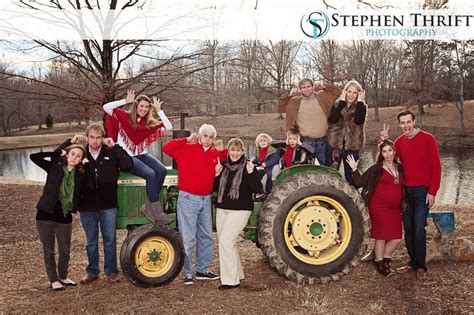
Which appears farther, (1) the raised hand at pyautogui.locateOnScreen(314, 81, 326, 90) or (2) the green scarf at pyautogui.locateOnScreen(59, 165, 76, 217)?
(1) the raised hand at pyautogui.locateOnScreen(314, 81, 326, 90)

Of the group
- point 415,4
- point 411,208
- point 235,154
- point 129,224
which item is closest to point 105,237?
point 129,224

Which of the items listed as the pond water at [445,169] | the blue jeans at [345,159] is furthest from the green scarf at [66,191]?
the pond water at [445,169]

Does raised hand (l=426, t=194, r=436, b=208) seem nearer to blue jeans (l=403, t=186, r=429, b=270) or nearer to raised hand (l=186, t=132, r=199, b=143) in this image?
blue jeans (l=403, t=186, r=429, b=270)

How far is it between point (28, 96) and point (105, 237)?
3913mm

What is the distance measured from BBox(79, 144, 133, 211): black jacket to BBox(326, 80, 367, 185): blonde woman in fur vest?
221cm

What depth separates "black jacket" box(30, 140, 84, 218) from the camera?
4.23m

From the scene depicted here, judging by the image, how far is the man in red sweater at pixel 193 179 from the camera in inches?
170

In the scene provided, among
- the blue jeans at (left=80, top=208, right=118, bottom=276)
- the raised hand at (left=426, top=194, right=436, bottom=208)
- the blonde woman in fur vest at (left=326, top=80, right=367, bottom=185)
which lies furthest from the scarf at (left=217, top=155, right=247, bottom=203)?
the raised hand at (left=426, top=194, right=436, bottom=208)

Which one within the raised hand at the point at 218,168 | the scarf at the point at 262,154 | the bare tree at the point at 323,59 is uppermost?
the bare tree at the point at 323,59

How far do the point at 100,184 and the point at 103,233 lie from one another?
51 cm

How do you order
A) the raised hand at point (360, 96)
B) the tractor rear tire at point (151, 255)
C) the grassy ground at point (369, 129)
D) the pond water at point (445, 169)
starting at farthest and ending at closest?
the grassy ground at point (369, 129) < the pond water at point (445, 169) < the raised hand at point (360, 96) < the tractor rear tire at point (151, 255)

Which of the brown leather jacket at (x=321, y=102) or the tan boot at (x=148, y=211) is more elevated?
the brown leather jacket at (x=321, y=102)

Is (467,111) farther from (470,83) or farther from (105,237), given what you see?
(105,237)

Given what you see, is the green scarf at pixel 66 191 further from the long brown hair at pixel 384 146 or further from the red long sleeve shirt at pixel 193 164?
the long brown hair at pixel 384 146
